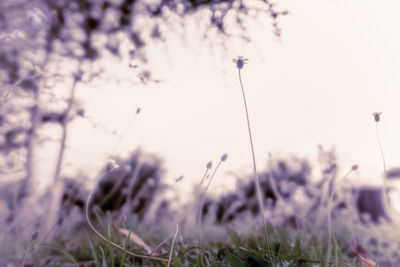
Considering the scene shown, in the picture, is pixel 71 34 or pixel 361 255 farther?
pixel 71 34

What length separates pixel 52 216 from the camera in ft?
9.77

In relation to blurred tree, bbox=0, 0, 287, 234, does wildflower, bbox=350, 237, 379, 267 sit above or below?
below

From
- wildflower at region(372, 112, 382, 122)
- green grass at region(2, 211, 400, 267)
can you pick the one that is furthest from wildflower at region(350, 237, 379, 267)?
wildflower at region(372, 112, 382, 122)

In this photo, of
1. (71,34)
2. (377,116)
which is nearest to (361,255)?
(377,116)

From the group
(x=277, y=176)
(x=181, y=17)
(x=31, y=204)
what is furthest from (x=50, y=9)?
(x=277, y=176)

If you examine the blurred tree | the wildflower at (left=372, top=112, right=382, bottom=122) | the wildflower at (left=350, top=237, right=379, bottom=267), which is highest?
the blurred tree

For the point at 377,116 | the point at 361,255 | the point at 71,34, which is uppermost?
the point at 71,34

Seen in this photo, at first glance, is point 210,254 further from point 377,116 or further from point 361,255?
point 377,116

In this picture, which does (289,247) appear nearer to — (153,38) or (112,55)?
(153,38)

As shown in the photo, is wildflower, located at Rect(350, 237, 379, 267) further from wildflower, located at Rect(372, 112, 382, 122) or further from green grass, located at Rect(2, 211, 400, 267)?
wildflower, located at Rect(372, 112, 382, 122)

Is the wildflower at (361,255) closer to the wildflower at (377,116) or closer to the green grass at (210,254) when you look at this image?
the green grass at (210,254)

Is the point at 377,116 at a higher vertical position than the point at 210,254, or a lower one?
higher

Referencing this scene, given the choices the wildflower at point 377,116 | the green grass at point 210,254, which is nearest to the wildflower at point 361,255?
the green grass at point 210,254

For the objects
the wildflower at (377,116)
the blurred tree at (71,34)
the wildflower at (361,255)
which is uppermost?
the blurred tree at (71,34)
